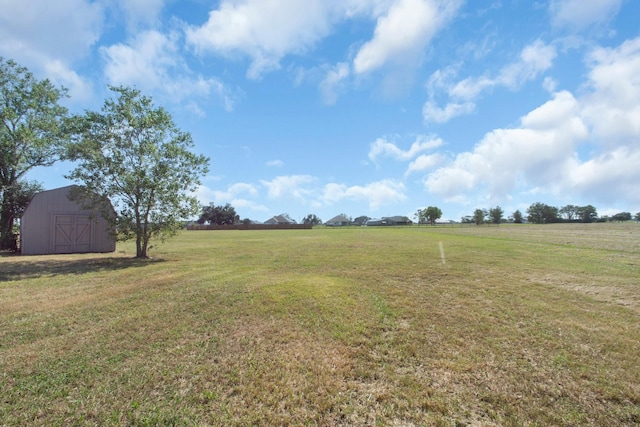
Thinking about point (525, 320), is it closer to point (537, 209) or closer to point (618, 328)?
point (618, 328)

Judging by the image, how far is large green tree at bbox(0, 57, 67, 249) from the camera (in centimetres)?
1917

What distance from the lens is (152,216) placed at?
14500 mm

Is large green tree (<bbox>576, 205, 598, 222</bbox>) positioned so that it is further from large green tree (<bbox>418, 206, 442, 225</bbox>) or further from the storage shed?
the storage shed

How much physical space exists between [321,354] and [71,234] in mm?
20801

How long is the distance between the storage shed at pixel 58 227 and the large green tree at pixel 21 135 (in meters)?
4.41

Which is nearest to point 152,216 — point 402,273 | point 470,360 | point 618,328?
point 402,273

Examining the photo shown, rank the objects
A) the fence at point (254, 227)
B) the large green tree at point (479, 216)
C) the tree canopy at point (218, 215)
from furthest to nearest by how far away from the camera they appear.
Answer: the large green tree at point (479, 216)
the tree canopy at point (218, 215)
the fence at point (254, 227)

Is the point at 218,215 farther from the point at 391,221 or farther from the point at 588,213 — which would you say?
the point at 588,213

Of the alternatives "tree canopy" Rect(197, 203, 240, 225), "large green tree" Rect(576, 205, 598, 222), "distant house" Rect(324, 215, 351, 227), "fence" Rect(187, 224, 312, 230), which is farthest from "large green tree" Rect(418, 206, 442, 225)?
"tree canopy" Rect(197, 203, 240, 225)

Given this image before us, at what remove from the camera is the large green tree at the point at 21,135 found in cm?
1917

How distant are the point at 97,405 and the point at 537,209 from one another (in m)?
155

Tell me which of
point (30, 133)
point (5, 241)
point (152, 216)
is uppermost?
point (30, 133)

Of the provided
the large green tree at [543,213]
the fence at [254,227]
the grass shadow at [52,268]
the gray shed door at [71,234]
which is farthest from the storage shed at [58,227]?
the large green tree at [543,213]

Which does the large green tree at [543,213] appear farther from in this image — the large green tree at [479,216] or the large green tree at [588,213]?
the large green tree at [479,216]
